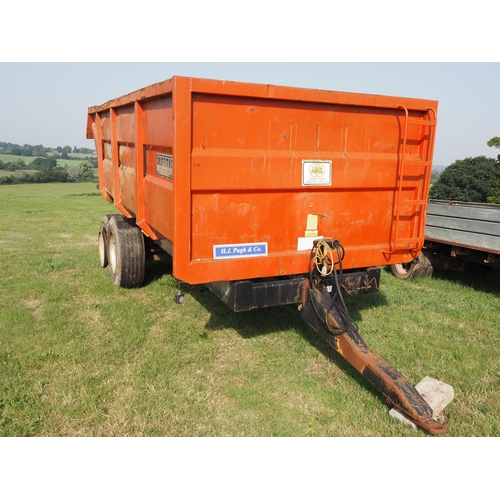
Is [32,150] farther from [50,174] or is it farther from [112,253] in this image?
[112,253]

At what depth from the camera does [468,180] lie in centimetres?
2209

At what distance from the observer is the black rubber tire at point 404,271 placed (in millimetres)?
6848

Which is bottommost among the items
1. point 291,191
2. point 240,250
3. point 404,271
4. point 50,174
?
point 50,174

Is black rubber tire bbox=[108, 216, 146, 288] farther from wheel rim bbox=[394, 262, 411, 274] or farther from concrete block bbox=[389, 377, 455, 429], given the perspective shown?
wheel rim bbox=[394, 262, 411, 274]

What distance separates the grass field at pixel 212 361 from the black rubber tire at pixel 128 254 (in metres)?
0.16

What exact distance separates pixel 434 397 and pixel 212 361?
6.13 feet

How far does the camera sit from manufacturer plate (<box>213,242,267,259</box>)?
3.59 m

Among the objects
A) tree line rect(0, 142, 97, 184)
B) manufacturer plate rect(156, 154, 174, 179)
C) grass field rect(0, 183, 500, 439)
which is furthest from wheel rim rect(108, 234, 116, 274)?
tree line rect(0, 142, 97, 184)

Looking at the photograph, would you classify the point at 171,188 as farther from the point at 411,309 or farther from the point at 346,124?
the point at 411,309

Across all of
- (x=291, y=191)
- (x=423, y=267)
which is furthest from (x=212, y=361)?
(x=423, y=267)

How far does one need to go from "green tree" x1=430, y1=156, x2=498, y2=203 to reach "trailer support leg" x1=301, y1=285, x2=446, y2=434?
19.7 meters

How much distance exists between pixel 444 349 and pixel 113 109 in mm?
4660

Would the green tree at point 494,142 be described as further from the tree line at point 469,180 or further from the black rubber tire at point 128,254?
the black rubber tire at point 128,254

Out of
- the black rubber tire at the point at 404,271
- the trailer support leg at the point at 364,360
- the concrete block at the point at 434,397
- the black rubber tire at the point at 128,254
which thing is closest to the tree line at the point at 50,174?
the black rubber tire at the point at 128,254
